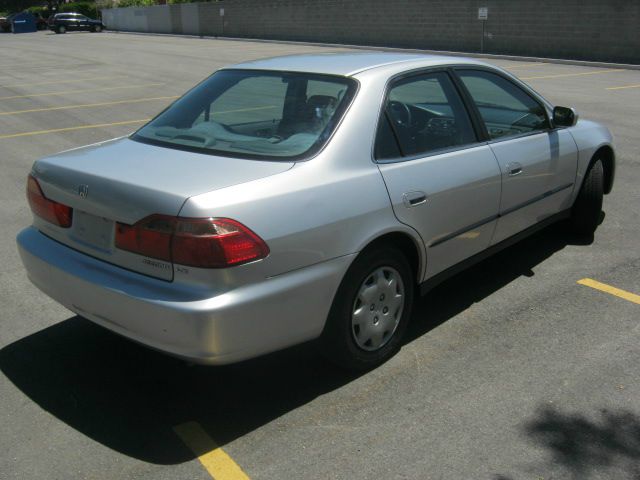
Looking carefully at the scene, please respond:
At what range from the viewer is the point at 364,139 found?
370 centimetres

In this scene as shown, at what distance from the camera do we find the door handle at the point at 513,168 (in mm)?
4574

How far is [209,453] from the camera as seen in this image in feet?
10.5

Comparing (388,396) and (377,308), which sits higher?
(377,308)

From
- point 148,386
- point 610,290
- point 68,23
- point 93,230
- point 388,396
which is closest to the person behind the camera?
point 93,230

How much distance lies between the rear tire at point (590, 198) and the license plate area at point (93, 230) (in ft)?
12.7

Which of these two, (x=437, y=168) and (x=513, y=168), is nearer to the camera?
(x=437, y=168)

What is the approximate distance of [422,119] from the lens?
4320 millimetres

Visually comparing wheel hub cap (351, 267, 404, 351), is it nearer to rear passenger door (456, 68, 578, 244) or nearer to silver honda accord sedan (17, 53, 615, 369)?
silver honda accord sedan (17, 53, 615, 369)

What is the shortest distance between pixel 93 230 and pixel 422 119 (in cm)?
203

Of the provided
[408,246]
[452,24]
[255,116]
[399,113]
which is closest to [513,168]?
[399,113]

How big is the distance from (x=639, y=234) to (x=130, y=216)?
4.55 meters

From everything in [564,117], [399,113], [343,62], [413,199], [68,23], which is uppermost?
[68,23]

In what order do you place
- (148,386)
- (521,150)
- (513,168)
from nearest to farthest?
(148,386)
(513,168)
(521,150)

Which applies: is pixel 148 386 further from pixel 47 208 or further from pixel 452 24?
pixel 452 24
